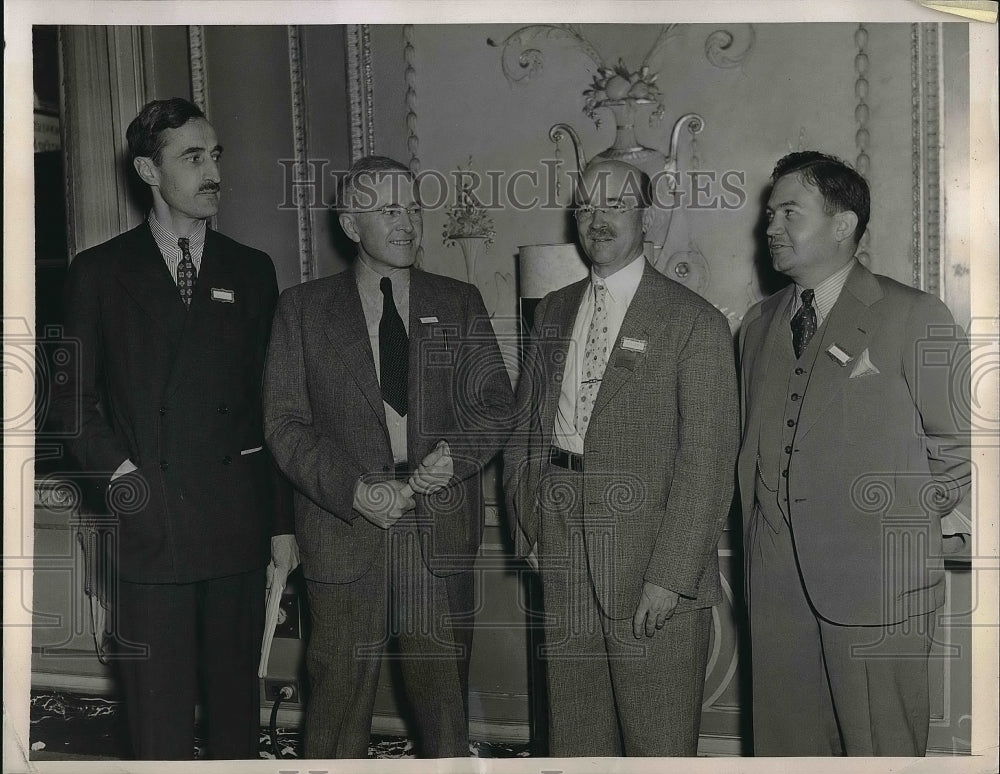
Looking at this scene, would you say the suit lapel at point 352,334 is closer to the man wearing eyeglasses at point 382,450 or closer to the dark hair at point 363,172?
the man wearing eyeglasses at point 382,450

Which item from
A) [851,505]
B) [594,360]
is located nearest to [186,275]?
[594,360]

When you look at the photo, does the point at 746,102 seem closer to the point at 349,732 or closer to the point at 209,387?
the point at 209,387

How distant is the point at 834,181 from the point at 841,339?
0.40 m

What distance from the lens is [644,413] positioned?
2.40 meters

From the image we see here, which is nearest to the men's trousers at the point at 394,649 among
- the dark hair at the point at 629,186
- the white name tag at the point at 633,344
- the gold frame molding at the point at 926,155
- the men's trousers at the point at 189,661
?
the men's trousers at the point at 189,661

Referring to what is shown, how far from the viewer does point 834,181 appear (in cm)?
244

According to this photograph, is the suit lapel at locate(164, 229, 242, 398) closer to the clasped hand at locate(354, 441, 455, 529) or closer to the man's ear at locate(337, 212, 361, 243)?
the man's ear at locate(337, 212, 361, 243)

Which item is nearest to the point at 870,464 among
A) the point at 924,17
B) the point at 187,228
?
the point at 924,17

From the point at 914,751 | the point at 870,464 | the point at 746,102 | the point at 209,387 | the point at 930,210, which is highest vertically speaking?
the point at 746,102

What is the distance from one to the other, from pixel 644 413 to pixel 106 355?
1.37 metres

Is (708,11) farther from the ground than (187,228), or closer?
farther from the ground

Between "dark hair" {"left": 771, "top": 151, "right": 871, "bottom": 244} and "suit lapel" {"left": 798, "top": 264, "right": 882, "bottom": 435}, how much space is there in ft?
0.49

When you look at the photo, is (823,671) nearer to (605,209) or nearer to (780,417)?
(780,417)

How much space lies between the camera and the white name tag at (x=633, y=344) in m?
2.40
